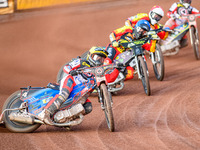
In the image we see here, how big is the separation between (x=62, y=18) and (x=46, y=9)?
3.74 feet

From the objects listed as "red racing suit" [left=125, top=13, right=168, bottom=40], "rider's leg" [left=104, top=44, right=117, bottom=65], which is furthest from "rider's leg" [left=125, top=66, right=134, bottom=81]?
"red racing suit" [left=125, top=13, right=168, bottom=40]

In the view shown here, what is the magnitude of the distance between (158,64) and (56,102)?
18.4ft

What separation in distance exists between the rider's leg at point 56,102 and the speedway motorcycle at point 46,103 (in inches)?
5.5

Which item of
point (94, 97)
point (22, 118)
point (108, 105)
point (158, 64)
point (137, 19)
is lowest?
point (94, 97)

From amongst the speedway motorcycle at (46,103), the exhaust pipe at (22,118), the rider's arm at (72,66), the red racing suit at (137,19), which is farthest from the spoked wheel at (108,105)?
the red racing suit at (137,19)

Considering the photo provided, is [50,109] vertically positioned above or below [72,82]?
below

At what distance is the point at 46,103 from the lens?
31.8 ft

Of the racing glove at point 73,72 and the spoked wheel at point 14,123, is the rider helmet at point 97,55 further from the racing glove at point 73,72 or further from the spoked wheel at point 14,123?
the spoked wheel at point 14,123

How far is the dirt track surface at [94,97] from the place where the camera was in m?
8.95

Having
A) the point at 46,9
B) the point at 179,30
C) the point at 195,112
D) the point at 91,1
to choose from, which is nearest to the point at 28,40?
the point at 46,9

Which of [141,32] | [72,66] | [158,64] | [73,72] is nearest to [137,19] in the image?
[158,64]

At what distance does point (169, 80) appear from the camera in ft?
47.9

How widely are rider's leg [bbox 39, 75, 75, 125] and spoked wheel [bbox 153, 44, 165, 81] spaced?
479 cm

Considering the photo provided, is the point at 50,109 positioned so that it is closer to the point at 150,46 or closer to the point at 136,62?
the point at 136,62
